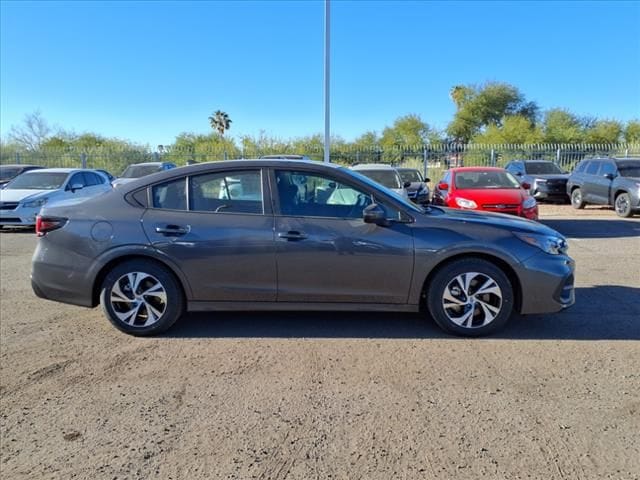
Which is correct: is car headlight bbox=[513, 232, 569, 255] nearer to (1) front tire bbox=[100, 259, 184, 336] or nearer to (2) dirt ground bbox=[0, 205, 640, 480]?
(2) dirt ground bbox=[0, 205, 640, 480]

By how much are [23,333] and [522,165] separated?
1798cm

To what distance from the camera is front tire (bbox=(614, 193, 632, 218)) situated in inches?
534

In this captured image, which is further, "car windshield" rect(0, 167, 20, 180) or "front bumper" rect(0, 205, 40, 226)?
"car windshield" rect(0, 167, 20, 180)

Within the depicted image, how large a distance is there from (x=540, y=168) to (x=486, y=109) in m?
31.7

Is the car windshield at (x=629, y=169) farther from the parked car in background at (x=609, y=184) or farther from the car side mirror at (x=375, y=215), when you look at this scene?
the car side mirror at (x=375, y=215)

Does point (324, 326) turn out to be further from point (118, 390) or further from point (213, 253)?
point (118, 390)

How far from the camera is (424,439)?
2.84 metres

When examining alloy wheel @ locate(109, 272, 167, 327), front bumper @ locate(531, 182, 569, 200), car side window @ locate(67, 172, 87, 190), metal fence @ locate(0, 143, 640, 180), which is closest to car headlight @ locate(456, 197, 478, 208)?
alloy wheel @ locate(109, 272, 167, 327)

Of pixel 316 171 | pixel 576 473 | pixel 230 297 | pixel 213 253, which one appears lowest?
pixel 576 473

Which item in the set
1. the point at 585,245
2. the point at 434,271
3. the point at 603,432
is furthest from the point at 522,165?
the point at 603,432

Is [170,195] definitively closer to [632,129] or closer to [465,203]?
[465,203]

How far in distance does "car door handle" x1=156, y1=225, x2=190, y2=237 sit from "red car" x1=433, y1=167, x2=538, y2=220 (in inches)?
273

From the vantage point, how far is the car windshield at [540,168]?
1836 centimetres

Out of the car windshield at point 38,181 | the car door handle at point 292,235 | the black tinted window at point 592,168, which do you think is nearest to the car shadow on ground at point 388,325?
the car door handle at point 292,235
